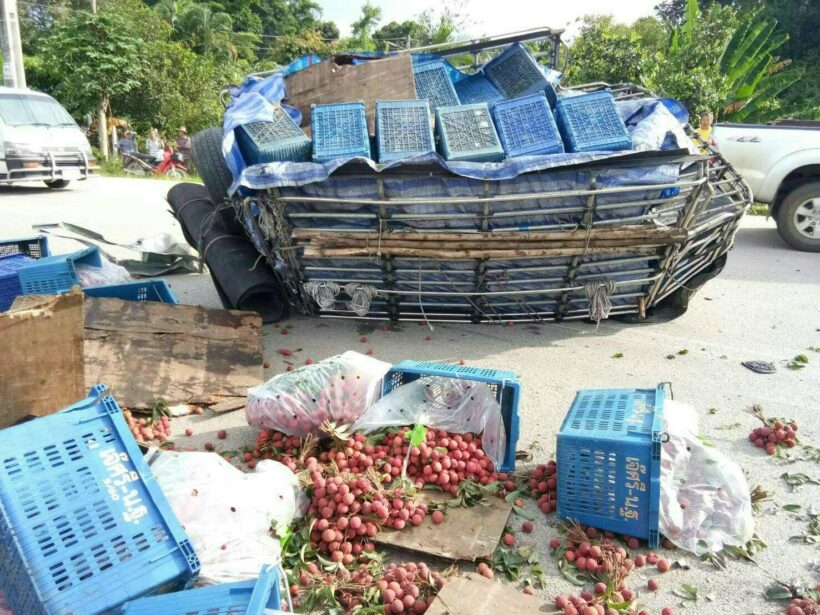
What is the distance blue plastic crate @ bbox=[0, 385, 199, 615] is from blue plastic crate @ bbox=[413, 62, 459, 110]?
15.4 ft

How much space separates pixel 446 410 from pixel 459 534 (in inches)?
31.4

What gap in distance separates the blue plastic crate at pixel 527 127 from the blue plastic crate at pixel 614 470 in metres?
2.53

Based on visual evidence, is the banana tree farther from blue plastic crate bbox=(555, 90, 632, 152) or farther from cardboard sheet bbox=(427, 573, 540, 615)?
cardboard sheet bbox=(427, 573, 540, 615)

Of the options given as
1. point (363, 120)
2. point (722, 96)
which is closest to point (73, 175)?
point (363, 120)

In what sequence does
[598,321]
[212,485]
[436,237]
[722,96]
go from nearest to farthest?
[212,485]
[436,237]
[598,321]
[722,96]

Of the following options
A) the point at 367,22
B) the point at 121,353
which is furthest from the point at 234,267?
the point at 367,22

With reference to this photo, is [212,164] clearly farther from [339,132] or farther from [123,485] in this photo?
[123,485]

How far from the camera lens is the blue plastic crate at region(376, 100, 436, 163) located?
501 centimetres

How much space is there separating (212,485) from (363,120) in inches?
135

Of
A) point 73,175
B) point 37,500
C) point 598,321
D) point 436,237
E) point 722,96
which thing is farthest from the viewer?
point 722,96

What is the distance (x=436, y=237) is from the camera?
5137mm

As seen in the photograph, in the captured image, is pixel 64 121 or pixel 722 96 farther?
pixel 722 96

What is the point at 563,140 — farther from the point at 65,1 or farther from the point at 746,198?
the point at 65,1

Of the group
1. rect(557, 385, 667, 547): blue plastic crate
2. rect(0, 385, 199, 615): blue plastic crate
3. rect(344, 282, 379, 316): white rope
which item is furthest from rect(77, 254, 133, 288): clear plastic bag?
rect(557, 385, 667, 547): blue plastic crate
